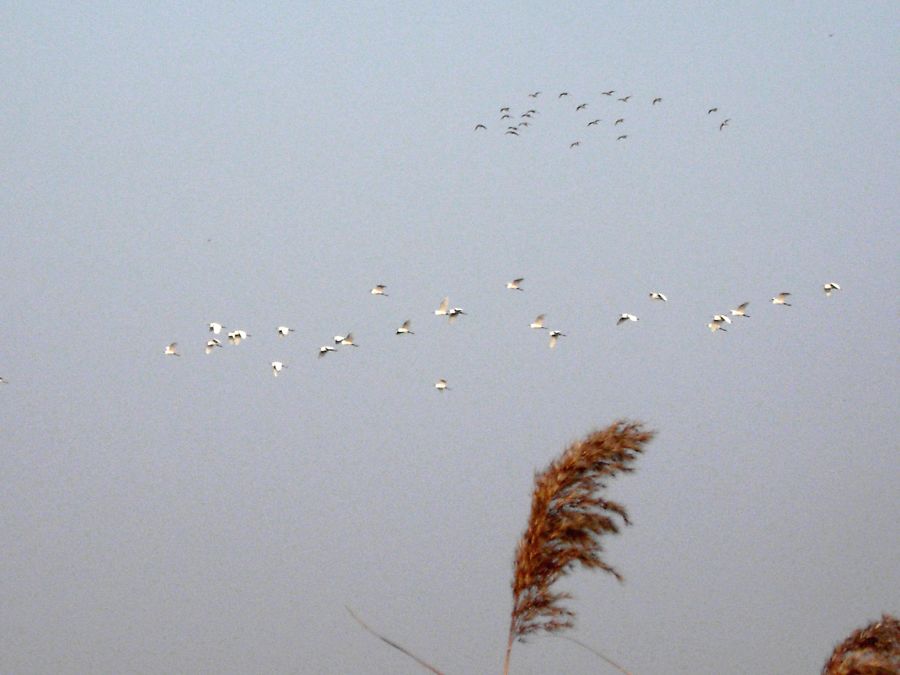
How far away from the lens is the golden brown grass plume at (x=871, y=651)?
728cm

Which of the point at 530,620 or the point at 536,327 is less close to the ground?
the point at 536,327

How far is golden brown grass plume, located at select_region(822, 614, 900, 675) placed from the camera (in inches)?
287

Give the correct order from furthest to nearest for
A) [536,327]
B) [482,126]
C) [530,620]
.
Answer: [482,126]
[536,327]
[530,620]

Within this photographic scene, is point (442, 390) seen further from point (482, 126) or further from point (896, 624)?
point (896, 624)

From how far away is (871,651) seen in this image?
7.49 meters

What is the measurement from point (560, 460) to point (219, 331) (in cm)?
1314

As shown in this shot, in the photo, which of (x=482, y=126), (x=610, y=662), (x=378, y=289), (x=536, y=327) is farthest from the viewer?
(x=482, y=126)

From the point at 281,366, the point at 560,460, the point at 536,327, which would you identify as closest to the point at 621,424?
the point at 560,460

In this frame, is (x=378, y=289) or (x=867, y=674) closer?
(x=867, y=674)

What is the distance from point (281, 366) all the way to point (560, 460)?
12.9 m

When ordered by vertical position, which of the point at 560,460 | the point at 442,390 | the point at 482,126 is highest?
the point at 482,126

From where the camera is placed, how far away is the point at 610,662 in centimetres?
611

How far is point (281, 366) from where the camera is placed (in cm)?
2012

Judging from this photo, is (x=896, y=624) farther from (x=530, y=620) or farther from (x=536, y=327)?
(x=536, y=327)
